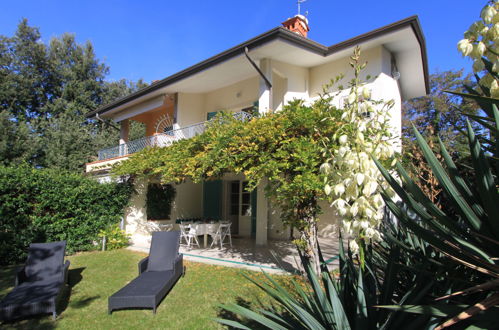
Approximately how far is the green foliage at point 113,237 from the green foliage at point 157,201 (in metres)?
1.90

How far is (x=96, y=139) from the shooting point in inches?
956

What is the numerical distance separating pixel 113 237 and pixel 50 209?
7.20ft

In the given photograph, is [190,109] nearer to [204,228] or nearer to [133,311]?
[204,228]

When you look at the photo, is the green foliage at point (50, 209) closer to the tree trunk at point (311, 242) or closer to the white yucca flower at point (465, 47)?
the tree trunk at point (311, 242)

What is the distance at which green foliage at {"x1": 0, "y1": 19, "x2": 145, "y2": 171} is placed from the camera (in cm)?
2230

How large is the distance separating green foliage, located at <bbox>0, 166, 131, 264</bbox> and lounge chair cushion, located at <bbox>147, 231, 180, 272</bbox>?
13.7 feet

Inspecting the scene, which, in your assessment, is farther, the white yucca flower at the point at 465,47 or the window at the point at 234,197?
the window at the point at 234,197

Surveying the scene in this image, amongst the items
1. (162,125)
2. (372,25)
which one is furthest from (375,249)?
(162,125)

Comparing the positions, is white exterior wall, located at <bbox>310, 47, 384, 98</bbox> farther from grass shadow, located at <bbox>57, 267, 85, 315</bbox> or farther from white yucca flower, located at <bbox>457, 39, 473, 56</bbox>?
grass shadow, located at <bbox>57, 267, 85, 315</bbox>

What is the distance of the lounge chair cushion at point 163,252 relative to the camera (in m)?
6.42

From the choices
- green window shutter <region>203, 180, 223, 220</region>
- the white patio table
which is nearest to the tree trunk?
the white patio table

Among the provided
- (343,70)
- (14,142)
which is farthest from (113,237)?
(14,142)

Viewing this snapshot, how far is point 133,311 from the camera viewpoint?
4.96m

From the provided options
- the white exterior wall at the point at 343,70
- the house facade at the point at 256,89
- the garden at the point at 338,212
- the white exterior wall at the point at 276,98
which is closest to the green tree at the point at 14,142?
the house facade at the point at 256,89
